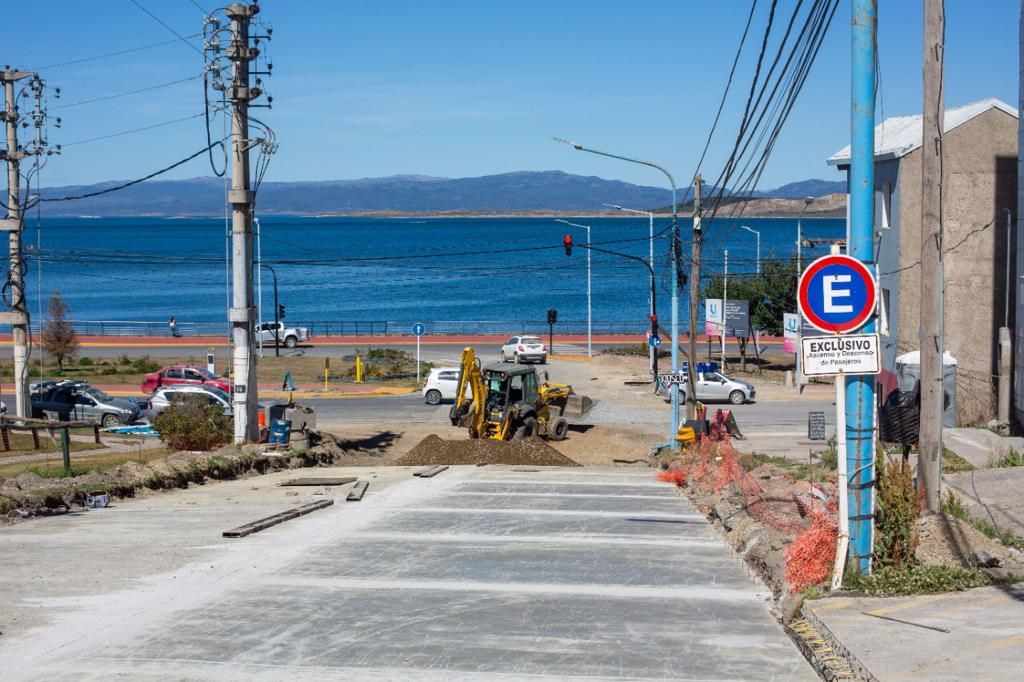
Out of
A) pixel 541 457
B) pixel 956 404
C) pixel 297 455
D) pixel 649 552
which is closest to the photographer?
pixel 649 552

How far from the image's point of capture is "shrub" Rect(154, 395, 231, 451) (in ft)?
90.6

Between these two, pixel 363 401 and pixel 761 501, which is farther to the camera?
pixel 363 401

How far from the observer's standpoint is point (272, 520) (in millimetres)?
15320

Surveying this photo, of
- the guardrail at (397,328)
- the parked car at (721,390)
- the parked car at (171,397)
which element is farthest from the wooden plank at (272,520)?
the guardrail at (397,328)

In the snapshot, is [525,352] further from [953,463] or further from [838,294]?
[838,294]

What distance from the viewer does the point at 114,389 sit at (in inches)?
1953

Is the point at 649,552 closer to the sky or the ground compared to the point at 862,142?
closer to the ground

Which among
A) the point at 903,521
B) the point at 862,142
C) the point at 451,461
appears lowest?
the point at 451,461

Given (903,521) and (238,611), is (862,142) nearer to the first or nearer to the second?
(903,521)

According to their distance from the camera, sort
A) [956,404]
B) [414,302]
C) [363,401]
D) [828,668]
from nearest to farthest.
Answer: [828,668], [956,404], [363,401], [414,302]

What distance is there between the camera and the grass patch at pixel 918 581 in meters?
9.21

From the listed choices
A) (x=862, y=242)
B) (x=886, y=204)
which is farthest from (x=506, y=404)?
(x=862, y=242)

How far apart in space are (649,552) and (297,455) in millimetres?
16315

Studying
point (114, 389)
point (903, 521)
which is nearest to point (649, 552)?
point (903, 521)
